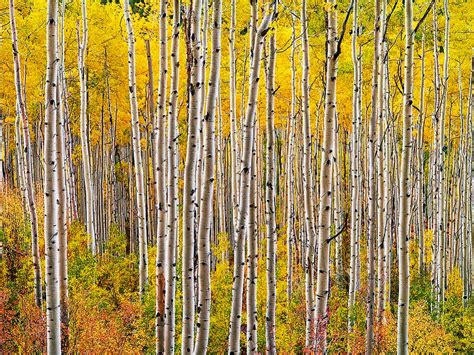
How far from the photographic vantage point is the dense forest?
479 centimetres

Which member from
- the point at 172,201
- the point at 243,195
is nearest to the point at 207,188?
the point at 243,195

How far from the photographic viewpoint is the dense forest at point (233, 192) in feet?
15.7

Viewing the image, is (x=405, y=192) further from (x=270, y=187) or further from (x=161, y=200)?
(x=161, y=200)

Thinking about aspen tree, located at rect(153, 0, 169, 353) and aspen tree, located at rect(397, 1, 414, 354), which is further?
aspen tree, located at rect(153, 0, 169, 353)

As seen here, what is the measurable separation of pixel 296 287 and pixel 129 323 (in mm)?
5825

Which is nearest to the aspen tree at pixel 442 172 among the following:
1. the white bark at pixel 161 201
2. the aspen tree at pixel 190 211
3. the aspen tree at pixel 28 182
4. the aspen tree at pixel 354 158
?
the aspen tree at pixel 354 158

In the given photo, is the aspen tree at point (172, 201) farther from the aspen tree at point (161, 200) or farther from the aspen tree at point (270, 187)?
the aspen tree at point (270, 187)

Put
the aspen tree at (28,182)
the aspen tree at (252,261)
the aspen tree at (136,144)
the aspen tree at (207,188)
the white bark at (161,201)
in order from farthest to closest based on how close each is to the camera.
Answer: the aspen tree at (28,182) < the aspen tree at (136,144) < the white bark at (161,201) < the aspen tree at (252,261) < the aspen tree at (207,188)

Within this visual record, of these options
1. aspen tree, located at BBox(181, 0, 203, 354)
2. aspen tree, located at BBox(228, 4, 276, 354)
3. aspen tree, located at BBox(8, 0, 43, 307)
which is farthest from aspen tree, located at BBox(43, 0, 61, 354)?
aspen tree, located at BBox(8, 0, 43, 307)

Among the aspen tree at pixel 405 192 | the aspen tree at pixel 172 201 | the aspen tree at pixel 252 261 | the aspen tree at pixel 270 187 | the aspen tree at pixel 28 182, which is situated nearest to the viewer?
the aspen tree at pixel 405 192

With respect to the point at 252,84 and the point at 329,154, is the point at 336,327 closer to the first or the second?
the point at 329,154

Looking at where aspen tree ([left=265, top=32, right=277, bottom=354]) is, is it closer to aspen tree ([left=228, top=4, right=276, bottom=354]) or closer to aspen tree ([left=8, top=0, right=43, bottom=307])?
aspen tree ([left=228, top=4, right=276, bottom=354])

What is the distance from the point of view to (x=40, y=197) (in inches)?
583

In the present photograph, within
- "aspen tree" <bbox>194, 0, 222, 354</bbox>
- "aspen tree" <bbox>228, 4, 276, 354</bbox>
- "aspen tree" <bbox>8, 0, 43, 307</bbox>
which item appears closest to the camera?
"aspen tree" <bbox>194, 0, 222, 354</bbox>
